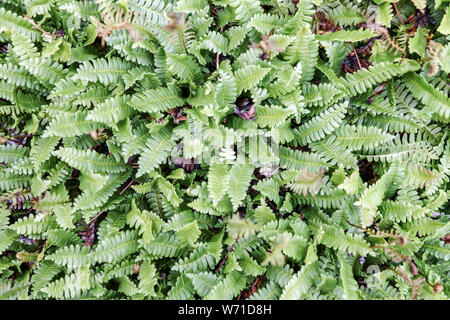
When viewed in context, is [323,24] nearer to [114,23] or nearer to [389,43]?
[389,43]

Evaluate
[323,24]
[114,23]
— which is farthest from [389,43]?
[114,23]

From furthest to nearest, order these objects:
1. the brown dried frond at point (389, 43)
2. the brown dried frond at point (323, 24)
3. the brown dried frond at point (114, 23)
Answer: the brown dried frond at point (323, 24) < the brown dried frond at point (389, 43) < the brown dried frond at point (114, 23)

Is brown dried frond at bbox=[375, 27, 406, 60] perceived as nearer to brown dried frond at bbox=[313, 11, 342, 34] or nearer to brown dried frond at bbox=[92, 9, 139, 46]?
brown dried frond at bbox=[313, 11, 342, 34]

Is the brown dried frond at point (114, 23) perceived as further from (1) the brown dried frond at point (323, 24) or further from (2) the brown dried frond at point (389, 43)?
(2) the brown dried frond at point (389, 43)

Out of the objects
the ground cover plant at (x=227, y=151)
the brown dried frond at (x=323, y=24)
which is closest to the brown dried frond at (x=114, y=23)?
the ground cover plant at (x=227, y=151)

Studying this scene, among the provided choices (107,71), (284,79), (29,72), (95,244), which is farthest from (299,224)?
(29,72)

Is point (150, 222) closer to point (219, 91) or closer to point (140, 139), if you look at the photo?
point (140, 139)

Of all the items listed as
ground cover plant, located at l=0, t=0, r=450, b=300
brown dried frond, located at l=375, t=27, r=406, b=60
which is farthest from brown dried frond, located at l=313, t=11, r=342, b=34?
brown dried frond, located at l=375, t=27, r=406, b=60

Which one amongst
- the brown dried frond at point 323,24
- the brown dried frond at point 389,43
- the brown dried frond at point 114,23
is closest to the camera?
the brown dried frond at point 114,23
